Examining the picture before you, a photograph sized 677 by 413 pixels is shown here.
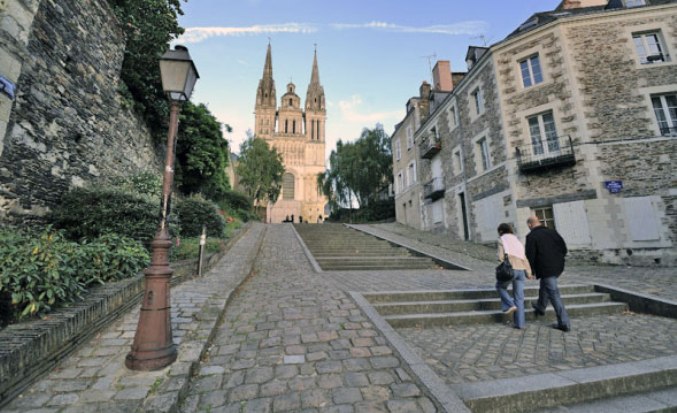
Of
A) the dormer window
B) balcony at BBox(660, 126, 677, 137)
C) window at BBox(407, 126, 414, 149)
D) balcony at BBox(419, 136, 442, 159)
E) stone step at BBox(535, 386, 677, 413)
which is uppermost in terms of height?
the dormer window

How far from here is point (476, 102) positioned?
15031 millimetres

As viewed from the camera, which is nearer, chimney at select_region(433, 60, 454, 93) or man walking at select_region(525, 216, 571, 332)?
man walking at select_region(525, 216, 571, 332)

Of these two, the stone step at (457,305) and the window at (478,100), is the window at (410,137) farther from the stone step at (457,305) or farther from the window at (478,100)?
the stone step at (457,305)

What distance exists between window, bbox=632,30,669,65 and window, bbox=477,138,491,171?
6.07 meters

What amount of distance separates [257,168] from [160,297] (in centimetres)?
2857

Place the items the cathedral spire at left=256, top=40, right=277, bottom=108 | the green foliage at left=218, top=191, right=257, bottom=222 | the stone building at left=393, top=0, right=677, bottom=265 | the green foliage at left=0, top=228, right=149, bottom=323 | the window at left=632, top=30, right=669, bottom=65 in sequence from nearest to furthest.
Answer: the green foliage at left=0, top=228, right=149, bottom=323 < the stone building at left=393, top=0, right=677, bottom=265 < the window at left=632, top=30, right=669, bottom=65 < the green foliage at left=218, top=191, right=257, bottom=222 < the cathedral spire at left=256, top=40, right=277, bottom=108

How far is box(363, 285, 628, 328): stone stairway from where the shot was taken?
14.6ft

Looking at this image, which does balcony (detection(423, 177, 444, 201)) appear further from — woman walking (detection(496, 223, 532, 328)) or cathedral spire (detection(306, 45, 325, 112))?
cathedral spire (detection(306, 45, 325, 112))

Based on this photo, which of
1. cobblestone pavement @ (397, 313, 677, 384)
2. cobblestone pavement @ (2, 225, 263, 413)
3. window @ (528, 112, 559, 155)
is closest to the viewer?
cobblestone pavement @ (2, 225, 263, 413)

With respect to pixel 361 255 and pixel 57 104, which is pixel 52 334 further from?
pixel 361 255

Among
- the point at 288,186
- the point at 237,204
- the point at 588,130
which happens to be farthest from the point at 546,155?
the point at 288,186

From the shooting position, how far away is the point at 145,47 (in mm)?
9852

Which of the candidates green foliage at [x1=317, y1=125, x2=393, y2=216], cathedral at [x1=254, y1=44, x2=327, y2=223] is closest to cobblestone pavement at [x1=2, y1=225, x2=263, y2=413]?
green foliage at [x1=317, y1=125, x2=393, y2=216]

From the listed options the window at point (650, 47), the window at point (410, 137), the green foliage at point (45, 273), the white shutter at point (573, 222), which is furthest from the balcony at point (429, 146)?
the green foliage at point (45, 273)
